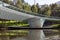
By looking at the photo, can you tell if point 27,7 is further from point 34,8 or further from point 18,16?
point 18,16

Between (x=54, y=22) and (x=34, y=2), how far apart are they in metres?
0.81

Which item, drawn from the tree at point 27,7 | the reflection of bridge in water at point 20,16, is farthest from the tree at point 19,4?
the reflection of bridge in water at point 20,16

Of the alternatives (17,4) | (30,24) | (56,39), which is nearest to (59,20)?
(30,24)

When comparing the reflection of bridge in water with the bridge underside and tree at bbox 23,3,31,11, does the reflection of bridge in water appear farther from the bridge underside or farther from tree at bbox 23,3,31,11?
tree at bbox 23,3,31,11

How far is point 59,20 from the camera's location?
420 centimetres

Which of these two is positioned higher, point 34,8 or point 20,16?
point 34,8

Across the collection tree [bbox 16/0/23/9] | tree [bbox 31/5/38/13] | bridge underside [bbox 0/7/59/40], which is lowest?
bridge underside [bbox 0/7/59/40]

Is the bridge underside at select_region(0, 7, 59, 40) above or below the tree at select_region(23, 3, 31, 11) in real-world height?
below

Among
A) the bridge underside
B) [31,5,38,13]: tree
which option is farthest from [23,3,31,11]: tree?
the bridge underside

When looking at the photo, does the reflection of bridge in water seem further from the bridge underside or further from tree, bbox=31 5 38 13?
tree, bbox=31 5 38 13

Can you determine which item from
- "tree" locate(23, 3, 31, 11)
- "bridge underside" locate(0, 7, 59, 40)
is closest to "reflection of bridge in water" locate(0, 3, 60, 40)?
"bridge underside" locate(0, 7, 59, 40)

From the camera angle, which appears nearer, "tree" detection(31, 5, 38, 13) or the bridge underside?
the bridge underside

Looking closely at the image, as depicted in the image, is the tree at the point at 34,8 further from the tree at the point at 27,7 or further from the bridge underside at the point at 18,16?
the bridge underside at the point at 18,16

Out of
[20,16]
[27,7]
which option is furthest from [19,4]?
[20,16]
